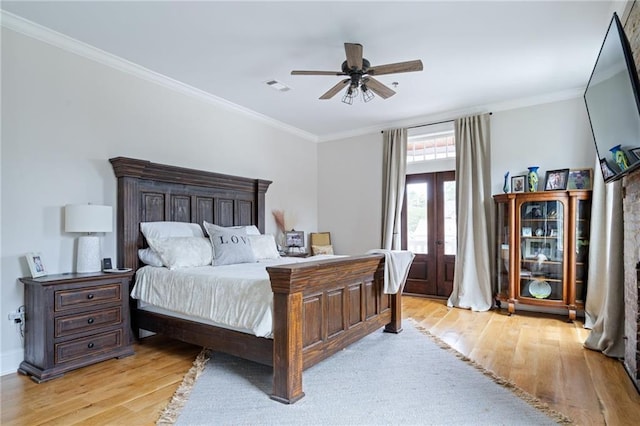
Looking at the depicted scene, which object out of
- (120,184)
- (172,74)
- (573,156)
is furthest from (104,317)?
(573,156)

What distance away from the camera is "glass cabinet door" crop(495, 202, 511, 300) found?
184 inches

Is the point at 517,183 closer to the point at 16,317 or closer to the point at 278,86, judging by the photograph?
the point at 278,86

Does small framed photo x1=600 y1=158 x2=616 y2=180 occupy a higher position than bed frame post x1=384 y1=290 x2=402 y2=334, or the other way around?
small framed photo x1=600 y1=158 x2=616 y2=180

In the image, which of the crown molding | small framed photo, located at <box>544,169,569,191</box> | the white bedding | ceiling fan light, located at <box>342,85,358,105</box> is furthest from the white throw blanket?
the crown molding

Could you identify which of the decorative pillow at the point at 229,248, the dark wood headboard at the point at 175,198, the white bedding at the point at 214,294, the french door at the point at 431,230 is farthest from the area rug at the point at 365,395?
the french door at the point at 431,230

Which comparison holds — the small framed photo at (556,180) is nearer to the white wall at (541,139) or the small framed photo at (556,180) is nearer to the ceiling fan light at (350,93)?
the white wall at (541,139)

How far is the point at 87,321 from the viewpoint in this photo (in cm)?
291

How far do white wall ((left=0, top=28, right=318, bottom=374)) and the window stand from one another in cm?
323

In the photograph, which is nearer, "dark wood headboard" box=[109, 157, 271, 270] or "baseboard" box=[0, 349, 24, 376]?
"baseboard" box=[0, 349, 24, 376]

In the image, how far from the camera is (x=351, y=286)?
307 centimetres

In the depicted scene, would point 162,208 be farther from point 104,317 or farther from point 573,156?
point 573,156

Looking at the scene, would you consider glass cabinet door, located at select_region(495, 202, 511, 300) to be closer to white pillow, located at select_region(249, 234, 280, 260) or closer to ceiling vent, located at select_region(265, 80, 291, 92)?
white pillow, located at select_region(249, 234, 280, 260)

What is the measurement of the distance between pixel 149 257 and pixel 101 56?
203 cm

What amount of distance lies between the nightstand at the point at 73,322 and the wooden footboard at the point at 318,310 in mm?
1678
